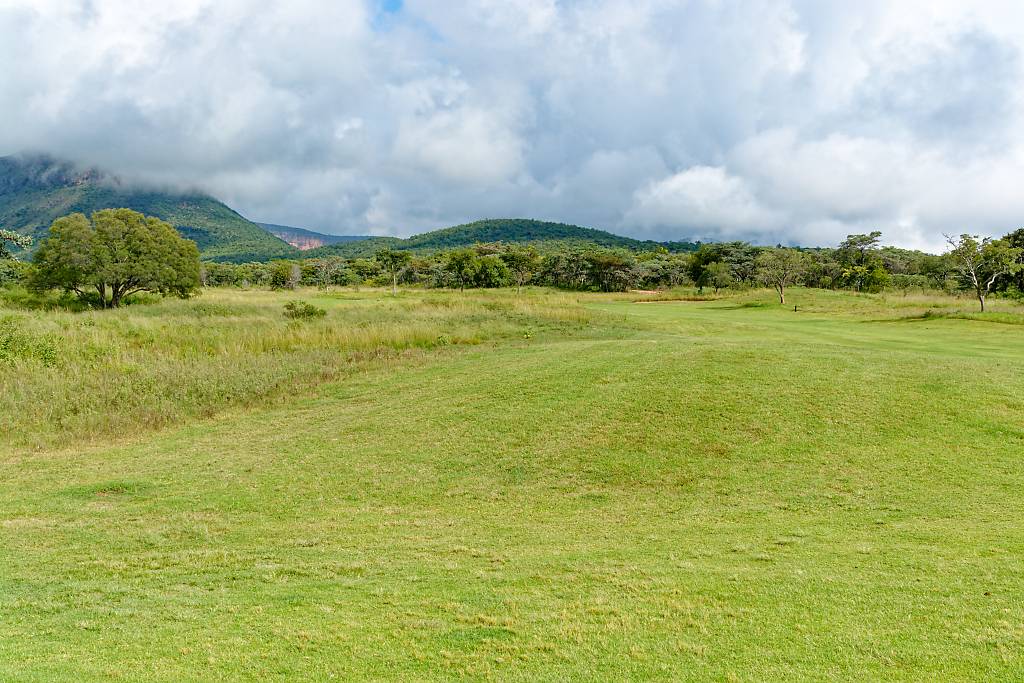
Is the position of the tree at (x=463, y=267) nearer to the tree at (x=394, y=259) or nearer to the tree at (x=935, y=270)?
the tree at (x=394, y=259)

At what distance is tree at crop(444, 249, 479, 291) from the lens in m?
84.1

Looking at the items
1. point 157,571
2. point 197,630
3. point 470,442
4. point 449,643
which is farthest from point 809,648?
point 470,442

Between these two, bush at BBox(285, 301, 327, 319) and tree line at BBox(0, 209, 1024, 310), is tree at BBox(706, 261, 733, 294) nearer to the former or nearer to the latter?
tree line at BBox(0, 209, 1024, 310)

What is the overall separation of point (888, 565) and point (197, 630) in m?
5.27

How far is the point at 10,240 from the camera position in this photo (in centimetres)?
1489

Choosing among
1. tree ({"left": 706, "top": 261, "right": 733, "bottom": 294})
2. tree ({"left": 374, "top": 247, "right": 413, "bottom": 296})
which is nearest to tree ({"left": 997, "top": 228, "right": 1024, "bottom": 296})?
tree ({"left": 706, "top": 261, "right": 733, "bottom": 294})

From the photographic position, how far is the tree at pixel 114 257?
105 feet

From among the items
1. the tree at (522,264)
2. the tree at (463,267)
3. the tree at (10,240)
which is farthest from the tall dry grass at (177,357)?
the tree at (522,264)

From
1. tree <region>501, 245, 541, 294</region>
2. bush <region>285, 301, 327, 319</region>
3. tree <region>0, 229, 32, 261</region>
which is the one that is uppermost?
tree <region>501, 245, 541, 294</region>

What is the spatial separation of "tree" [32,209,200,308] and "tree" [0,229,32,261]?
19130 mm

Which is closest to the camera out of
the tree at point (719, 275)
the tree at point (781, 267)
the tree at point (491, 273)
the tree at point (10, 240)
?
the tree at point (10, 240)

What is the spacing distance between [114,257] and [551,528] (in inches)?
1389

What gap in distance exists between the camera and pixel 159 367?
16391 millimetres

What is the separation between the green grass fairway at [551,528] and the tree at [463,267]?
70262 mm
